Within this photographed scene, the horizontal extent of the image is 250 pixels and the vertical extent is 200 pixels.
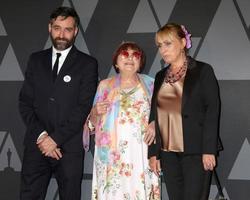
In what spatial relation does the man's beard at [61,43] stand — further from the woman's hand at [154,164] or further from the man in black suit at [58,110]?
the woman's hand at [154,164]

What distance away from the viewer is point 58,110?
101 inches

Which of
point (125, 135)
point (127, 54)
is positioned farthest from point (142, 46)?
point (125, 135)

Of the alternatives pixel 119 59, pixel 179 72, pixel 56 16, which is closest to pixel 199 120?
pixel 179 72

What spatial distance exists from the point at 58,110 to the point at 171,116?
2.48 ft

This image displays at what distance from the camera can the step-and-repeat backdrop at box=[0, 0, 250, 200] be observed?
9.30 feet

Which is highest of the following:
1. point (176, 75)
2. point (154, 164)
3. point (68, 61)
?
point (68, 61)

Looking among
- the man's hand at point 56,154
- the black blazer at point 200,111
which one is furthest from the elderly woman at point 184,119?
the man's hand at point 56,154

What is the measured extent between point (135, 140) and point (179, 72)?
511 millimetres

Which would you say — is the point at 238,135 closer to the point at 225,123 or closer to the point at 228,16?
the point at 225,123

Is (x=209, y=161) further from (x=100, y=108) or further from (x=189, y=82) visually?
(x=100, y=108)

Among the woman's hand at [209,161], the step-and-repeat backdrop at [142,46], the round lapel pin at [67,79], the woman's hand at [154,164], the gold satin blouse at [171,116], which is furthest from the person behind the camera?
the step-and-repeat backdrop at [142,46]

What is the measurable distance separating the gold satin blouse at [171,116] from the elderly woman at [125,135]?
0.58ft

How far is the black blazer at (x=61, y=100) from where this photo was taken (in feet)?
8.37

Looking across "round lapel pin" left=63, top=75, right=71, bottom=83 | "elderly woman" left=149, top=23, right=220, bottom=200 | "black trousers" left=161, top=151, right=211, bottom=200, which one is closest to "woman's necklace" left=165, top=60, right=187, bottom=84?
"elderly woman" left=149, top=23, right=220, bottom=200
